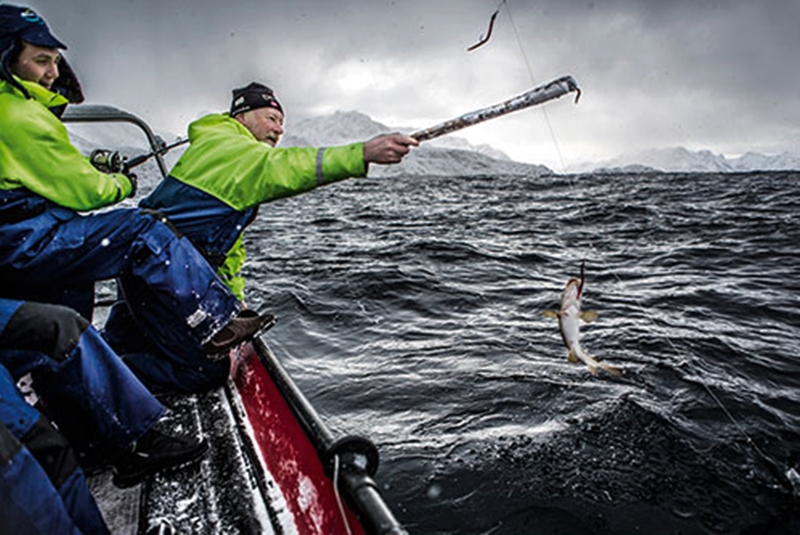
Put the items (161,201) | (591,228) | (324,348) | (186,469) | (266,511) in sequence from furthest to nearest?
(591,228)
(324,348)
(161,201)
(186,469)
(266,511)

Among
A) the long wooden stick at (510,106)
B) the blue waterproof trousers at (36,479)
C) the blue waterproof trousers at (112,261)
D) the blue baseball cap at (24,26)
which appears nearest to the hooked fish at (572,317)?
the long wooden stick at (510,106)

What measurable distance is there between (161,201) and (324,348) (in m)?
3.78

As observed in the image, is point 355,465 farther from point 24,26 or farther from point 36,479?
Answer: point 24,26

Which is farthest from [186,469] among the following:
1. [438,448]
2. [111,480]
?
[438,448]

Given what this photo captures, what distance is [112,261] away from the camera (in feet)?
9.24

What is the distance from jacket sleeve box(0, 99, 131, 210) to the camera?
2.46 m

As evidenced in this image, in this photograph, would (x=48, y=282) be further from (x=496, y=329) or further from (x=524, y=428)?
(x=496, y=329)

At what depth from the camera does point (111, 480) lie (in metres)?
2.56

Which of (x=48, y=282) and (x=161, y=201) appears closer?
(x=48, y=282)

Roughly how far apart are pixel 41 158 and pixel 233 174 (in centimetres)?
97

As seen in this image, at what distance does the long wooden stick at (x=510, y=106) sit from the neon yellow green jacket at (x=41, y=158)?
6.09 feet

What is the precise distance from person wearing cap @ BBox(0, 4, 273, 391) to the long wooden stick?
163 cm

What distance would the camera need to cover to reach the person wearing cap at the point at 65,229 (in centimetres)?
248

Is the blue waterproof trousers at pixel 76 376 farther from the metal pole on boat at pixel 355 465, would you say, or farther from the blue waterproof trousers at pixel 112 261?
the metal pole on boat at pixel 355 465
